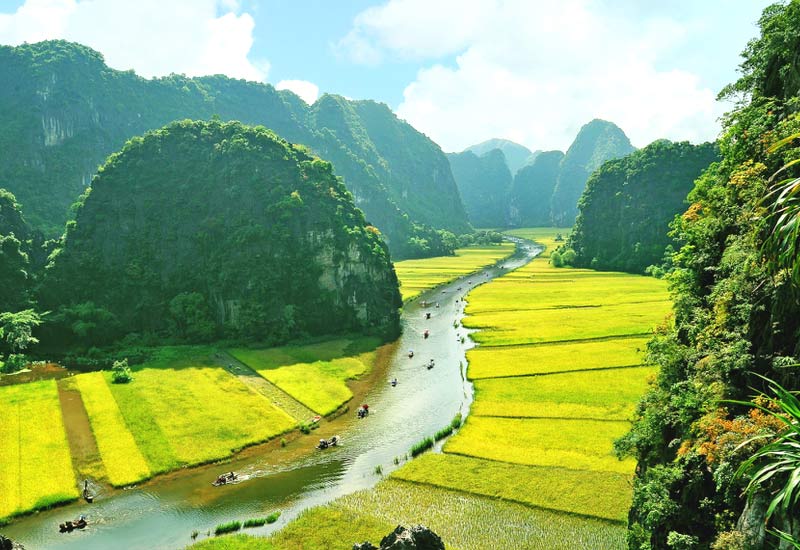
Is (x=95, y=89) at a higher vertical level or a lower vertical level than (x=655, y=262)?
higher

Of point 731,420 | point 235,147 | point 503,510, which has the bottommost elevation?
point 503,510

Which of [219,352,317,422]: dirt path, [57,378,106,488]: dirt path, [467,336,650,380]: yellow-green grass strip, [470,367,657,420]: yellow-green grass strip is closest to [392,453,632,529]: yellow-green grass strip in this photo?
[470,367,657,420]: yellow-green grass strip

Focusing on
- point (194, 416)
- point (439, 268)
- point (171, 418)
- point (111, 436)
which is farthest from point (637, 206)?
point (111, 436)

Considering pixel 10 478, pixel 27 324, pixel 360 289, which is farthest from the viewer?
pixel 360 289

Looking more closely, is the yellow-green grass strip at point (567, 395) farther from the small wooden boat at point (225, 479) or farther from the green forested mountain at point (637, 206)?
the green forested mountain at point (637, 206)

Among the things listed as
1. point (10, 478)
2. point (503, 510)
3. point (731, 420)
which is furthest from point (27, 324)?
point (731, 420)

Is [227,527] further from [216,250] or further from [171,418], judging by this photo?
[216,250]

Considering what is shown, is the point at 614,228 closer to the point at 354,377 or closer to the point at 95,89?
the point at 354,377
